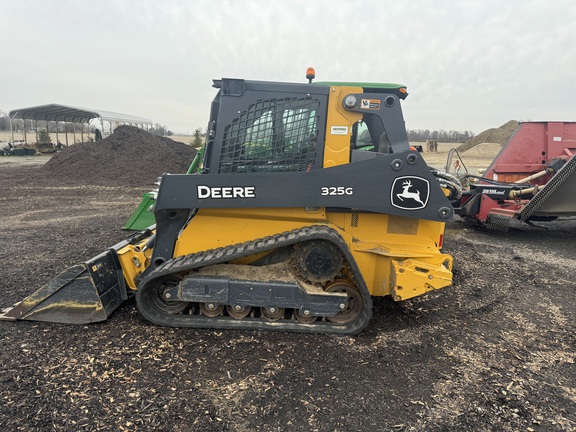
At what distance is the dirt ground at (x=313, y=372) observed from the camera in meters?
2.61

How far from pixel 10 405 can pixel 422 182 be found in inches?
147

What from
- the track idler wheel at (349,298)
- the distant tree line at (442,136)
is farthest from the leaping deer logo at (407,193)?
the distant tree line at (442,136)

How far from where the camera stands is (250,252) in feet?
11.5

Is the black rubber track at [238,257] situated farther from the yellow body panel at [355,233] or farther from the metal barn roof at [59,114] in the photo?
the metal barn roof at [59,114]

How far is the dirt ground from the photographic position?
261cm

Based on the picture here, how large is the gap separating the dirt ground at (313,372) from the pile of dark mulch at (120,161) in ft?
39.2

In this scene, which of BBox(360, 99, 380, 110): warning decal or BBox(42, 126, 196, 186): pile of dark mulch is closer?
BBox(360, 99, 380, 110): warning decal

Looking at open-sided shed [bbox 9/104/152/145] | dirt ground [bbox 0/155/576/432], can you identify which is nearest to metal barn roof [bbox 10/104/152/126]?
open-sided shed [bbox 9/104/152/145]

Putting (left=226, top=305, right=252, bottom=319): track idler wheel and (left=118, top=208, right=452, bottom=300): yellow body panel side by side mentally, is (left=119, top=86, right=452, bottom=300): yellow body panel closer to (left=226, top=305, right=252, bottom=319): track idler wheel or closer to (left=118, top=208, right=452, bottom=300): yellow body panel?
(left=118, top=208, right=452, bottom=300): yellow body panel

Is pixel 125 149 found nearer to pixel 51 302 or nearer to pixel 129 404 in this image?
pixel 51 302

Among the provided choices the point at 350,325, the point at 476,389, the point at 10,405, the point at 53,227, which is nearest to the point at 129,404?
the point at 10,405

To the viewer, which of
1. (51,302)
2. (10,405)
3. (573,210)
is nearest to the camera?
(10,405)

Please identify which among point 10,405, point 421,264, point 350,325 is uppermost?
point 421,264

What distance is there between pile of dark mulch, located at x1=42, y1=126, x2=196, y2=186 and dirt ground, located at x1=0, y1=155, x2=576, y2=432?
12.0 m
